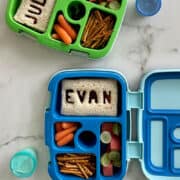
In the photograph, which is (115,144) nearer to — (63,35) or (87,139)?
(87,139)

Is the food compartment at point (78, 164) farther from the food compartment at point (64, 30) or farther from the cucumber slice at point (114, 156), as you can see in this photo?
the food compartment at point (64, 30)

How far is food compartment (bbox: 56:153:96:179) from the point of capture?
771 millimetres

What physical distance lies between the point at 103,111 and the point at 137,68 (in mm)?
95

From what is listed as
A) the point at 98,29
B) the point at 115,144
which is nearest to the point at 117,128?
the point at 115,144

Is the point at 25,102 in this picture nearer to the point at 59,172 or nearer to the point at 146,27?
the point at 59,172

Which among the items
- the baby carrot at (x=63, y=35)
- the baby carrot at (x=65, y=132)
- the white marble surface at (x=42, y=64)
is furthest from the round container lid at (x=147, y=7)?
the baby carrot at (x=65, y=132)

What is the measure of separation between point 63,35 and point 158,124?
0.72 ft

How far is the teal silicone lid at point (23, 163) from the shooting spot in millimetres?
774

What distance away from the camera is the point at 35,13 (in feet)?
2.43

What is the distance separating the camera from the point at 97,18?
74 centimetres

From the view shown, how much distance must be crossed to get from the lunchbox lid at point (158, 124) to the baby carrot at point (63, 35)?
0.44 feet

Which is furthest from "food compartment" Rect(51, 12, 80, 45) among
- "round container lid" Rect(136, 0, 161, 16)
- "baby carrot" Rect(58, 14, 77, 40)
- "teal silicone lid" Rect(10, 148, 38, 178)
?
"teal silicone lid" Rect(10, 148, 38, 178)

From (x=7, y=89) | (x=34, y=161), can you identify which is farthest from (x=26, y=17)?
(x=34, y=161)

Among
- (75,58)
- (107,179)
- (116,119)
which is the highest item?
(75,58)
